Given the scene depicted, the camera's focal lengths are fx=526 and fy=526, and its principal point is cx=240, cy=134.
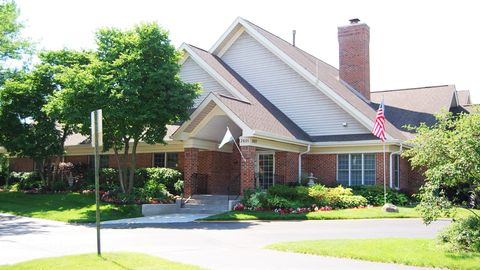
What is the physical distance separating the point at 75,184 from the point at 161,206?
894 centimetres

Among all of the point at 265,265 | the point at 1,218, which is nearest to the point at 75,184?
the point at 1,218

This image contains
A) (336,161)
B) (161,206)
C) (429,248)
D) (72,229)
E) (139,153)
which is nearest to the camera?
(429,248)

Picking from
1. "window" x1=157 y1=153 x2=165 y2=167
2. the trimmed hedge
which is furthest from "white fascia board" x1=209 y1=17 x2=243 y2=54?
the trimmed hedge

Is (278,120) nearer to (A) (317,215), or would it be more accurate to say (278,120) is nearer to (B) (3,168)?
(A) (317,215)

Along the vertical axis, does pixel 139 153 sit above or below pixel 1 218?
above

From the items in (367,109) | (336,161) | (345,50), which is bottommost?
(336,161)

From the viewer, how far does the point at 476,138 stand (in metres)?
11.5

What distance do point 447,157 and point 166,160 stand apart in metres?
17.8

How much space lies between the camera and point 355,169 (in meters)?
25.0

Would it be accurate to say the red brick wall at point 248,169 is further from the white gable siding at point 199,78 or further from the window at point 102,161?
the window at point 102,161

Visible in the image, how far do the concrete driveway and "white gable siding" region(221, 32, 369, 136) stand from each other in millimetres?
8269

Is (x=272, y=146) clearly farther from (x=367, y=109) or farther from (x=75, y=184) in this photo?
(x=75, y=184)

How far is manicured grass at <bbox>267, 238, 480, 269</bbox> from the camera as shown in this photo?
10031mm

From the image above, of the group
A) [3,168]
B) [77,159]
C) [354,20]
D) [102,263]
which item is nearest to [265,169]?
[354,20]
